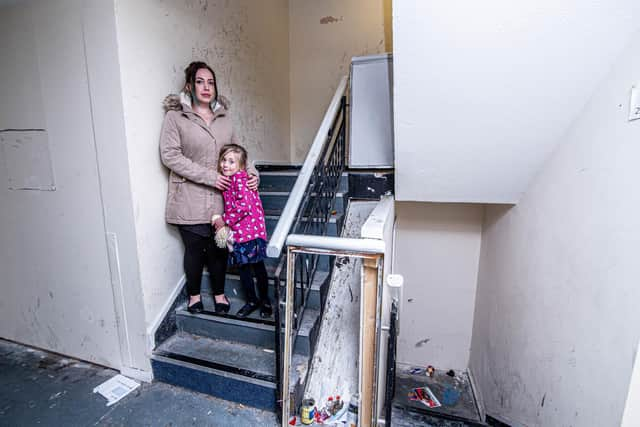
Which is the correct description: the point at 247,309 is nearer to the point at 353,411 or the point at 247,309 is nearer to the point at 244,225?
the point at 244,225

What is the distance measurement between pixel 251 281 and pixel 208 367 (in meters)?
0.47

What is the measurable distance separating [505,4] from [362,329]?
1.35 m

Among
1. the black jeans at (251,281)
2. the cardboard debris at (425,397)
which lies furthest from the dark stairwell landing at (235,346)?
the cardboard debris at (425,397)

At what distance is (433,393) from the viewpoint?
2.72 m

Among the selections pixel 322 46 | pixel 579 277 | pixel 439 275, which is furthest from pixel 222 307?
pixel 322 46

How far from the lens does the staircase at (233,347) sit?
1.46 m

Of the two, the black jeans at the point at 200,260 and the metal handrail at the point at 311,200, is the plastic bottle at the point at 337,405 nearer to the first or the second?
the metal handrail at the point at 311,200

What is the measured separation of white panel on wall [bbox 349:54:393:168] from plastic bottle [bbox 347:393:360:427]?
4.77 feet

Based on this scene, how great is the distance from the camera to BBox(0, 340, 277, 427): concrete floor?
1.41 m

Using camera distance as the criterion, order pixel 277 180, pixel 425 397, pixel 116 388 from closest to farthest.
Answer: pixel 116 388 → pixel 277 180 → pixel 425 397

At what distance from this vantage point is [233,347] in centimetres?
170

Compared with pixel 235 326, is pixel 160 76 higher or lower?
higher

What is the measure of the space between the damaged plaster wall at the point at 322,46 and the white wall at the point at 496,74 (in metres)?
1.83

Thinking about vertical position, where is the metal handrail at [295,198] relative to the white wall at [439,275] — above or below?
above
